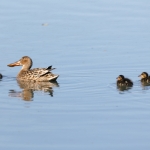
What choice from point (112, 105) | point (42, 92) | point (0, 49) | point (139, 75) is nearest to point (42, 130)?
point (112, 105)

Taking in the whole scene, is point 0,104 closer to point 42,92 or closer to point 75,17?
point 42,92

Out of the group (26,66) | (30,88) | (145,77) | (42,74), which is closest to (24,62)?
(26,66)

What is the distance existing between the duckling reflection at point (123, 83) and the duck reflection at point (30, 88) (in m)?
1.12

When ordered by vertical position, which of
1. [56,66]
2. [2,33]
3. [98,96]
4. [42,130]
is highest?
[2,33]

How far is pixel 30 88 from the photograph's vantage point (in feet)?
40.0

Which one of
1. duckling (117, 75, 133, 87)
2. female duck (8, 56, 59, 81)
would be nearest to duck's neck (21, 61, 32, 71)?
female duck (8, 56, 59, 81)

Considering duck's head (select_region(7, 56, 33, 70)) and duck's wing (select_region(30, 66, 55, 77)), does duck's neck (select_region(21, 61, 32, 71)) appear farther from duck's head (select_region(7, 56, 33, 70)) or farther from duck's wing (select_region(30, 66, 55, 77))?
duck's wing (select_region(30, 66, 55, 77))

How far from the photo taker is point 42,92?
1161 centimetres

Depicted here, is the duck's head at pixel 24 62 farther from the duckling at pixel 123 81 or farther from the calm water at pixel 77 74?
the duckling at pixel 123 81

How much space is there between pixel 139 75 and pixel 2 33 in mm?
4348

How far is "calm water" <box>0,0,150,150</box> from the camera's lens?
342 inches

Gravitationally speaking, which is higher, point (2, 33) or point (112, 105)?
point (2, 33)

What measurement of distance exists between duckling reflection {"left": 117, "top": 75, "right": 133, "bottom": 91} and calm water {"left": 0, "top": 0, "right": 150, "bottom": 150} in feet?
0.36

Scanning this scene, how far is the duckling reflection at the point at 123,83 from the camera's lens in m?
11.5
